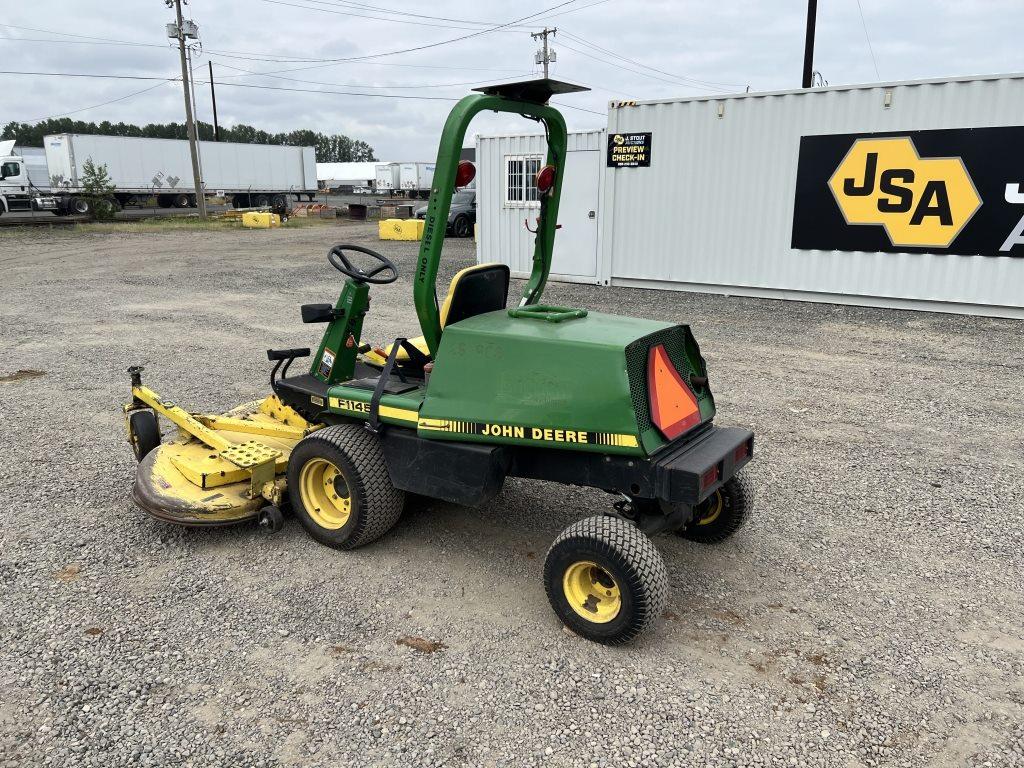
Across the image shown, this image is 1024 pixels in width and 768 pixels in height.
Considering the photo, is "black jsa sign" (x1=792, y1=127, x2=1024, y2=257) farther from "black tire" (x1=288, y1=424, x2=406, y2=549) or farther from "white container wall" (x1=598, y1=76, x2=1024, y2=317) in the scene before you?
"black tire" (x1=288, y1=424, x2=406, y2=549)

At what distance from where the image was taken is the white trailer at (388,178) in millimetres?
53094

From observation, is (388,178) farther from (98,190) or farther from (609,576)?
(609,576)

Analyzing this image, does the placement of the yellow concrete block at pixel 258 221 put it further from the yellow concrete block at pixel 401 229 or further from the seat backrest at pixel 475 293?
the seat backrest at pixel 475 293

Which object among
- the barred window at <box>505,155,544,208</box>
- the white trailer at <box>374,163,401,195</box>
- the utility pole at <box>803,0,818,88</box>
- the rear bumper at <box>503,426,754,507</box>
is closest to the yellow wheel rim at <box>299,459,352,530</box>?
the rear bumper at <box>503,426,754,507</box>

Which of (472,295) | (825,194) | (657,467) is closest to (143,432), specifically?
(472,295)

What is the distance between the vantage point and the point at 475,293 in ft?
12.2

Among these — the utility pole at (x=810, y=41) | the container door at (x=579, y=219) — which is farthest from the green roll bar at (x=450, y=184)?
the utility pole at (x=810, y=41)

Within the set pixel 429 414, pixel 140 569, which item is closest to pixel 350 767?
pixel 429 414

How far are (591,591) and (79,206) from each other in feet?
115

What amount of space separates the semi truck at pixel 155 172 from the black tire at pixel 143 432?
98.3 feet

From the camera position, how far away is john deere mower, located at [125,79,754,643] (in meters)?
3.09

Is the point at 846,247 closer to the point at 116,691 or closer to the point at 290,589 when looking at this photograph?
the point at 290,589

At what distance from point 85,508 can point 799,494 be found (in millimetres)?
4209

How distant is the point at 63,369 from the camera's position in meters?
7.46
